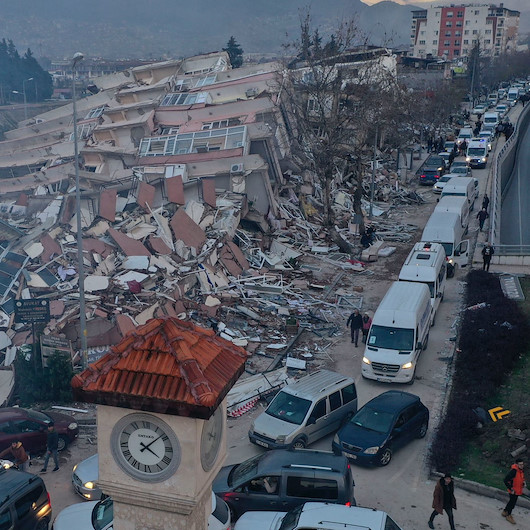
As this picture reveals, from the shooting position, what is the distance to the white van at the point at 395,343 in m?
17.9

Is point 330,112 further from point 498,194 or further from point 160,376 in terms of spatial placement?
point 160,376

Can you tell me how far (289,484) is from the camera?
1175 cm

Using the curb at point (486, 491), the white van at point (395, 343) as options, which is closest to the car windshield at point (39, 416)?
the white van at point (395, 343)

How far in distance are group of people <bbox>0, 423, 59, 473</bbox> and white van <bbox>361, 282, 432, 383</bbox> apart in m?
8.21

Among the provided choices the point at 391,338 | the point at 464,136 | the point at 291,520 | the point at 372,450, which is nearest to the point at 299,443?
the point at 372,450

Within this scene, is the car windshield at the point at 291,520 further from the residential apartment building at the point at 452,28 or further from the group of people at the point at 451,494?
the residential apartment building at the point at 452,28

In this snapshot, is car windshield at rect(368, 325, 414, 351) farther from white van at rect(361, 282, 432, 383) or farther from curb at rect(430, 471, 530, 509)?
curb at rect(430, 471, 530, 509)

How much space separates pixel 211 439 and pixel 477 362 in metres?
14.0

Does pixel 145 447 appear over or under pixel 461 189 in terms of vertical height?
over

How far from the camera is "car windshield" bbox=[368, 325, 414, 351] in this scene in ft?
59.5

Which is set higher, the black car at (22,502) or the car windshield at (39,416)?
the black car at (22,502)

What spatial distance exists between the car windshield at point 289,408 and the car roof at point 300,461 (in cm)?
214

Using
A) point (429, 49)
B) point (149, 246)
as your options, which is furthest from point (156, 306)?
point (429, 49)

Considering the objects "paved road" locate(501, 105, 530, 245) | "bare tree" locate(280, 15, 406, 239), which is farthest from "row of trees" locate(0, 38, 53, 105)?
"paved road" locate(501, 105, 530, 245)
